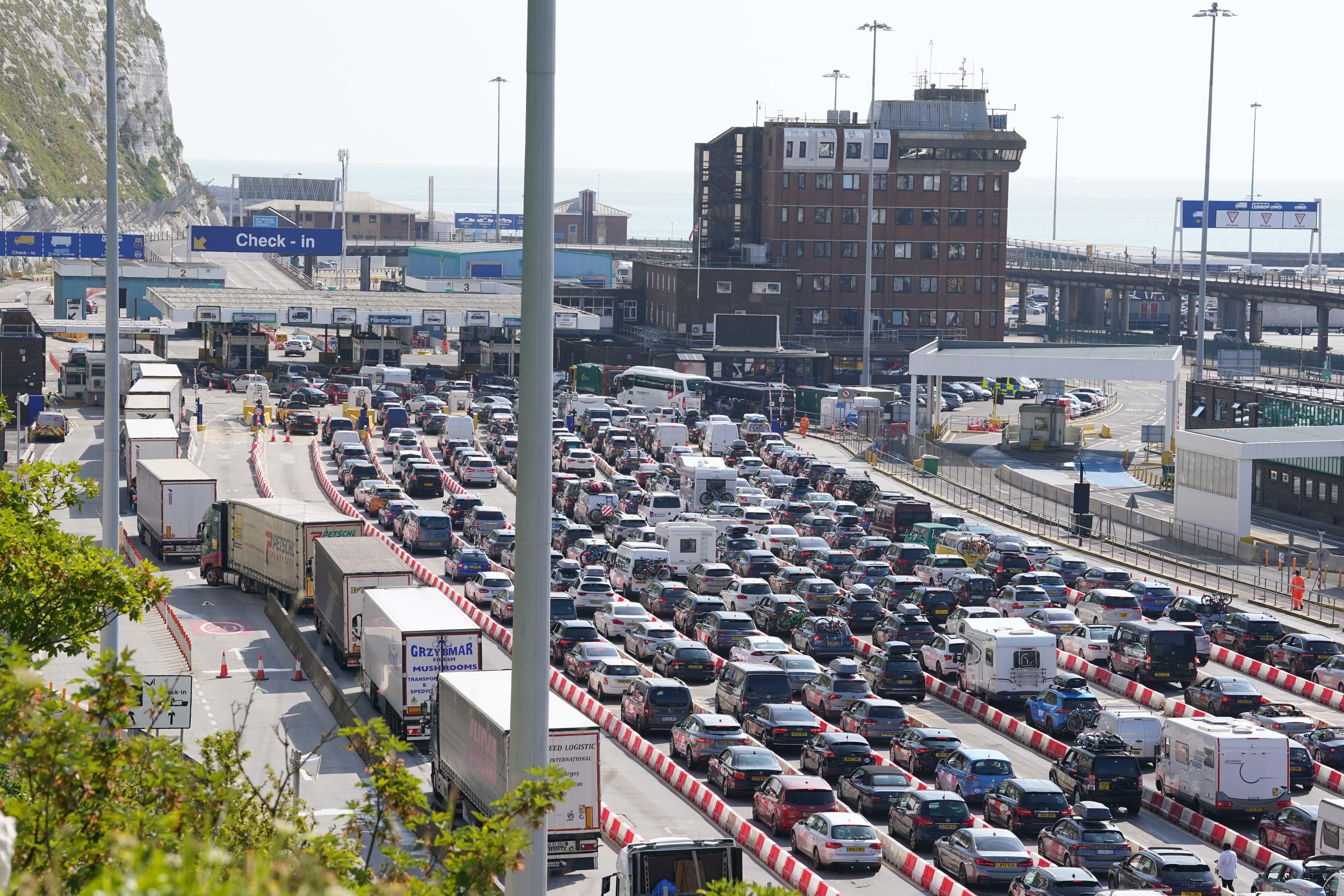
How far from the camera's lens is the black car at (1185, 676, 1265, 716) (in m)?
41.2

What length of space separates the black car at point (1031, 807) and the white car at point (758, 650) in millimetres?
11262

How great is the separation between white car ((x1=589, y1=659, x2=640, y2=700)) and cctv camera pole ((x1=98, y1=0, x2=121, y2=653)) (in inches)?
485

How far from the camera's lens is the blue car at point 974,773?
113 ft

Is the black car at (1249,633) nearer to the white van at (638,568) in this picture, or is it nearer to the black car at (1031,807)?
the white van at (638,568)

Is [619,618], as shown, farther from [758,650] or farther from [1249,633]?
[1249,633]

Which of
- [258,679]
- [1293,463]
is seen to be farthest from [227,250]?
[258,679]

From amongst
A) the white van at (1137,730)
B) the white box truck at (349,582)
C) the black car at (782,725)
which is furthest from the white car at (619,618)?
the white van at (1137,730)

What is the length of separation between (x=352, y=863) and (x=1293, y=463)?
6443 centimetres

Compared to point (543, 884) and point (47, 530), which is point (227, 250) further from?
point (543, 884)

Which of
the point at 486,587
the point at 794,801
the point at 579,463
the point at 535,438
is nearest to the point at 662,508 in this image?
the point at 579,463

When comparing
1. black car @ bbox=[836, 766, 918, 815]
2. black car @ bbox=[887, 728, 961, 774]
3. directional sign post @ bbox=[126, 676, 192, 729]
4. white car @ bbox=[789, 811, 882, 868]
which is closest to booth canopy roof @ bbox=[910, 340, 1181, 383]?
black car @ bbox=[887, 728, 961, 774]

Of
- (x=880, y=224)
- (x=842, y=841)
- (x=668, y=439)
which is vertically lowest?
(x=842, y=841)

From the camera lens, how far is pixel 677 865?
84.1 feet

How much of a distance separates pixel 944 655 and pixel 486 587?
13.5 metres
